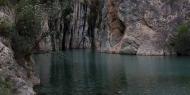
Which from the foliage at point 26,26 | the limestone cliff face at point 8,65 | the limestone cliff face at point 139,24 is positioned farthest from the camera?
the limestone cliff face at point 139,24

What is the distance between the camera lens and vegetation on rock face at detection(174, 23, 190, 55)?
10744cm

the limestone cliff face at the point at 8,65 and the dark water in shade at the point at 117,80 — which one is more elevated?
the limestone cliff face at the point at 8,65

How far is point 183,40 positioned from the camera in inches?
4227

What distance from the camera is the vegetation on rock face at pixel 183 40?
107 meters

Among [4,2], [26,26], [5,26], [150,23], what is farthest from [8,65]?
[150,23]

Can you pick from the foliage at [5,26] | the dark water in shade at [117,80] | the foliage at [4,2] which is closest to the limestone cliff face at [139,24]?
the dark water in shade at [117,80]

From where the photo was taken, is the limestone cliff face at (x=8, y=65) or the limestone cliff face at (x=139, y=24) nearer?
the limestone cliff face at (x=8, y=65)

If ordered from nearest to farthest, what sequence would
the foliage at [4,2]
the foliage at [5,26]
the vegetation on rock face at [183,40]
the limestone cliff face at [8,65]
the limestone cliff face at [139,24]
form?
1. the limestone cliff face at [8,65]
2. the foliage at [5,26]
3. the foliage at [4,2]
4. the vegetation on rock face at [183,40]
5. the limestone cliff face at [139,24]

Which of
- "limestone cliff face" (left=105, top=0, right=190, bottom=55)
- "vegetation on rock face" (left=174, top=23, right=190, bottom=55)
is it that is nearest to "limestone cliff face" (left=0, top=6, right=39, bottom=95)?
"vegetation on rock face" (left=174, top=23, right=190, bottom=55)

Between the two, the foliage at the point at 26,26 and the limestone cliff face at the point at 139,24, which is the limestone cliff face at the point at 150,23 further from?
the foliage at the point at 26,26

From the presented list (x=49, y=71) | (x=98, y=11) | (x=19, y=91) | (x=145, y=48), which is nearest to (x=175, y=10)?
(x=145, y=48)

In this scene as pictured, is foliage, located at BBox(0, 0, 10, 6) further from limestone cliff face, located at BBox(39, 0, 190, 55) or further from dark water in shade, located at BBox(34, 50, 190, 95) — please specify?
limestone cliff face, located at BBox(39, 0, 190, 55)

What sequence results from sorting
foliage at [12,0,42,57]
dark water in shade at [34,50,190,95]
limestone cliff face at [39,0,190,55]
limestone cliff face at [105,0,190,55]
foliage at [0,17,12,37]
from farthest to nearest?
limestone cliff face at [39,0,190,55]
limestone cliff face at [105,0,190,55]
foliage at [12,0,42,57]
dark water in shade at [34,50,190,95]
foliage at [0,17,12,37]

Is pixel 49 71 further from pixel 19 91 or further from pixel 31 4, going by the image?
pixel 19 91
